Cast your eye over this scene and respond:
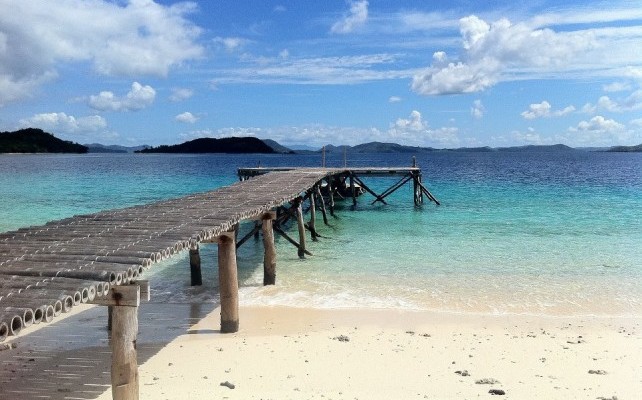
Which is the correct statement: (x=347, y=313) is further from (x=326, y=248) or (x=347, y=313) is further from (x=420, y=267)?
(x=326, y=248)

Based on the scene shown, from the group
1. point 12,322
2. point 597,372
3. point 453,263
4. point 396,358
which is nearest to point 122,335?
point 12,322

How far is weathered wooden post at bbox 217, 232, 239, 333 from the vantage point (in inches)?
375

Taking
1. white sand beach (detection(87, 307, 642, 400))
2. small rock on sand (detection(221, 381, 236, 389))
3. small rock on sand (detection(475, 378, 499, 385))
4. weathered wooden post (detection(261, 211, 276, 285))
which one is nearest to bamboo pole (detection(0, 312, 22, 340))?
white sand beach (detection(87, 307, 642, 400))

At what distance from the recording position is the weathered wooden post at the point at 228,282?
9.52 m

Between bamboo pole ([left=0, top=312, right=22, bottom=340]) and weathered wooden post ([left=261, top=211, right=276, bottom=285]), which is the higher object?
bamboo pole ([left=0, top=312, right=22, bottom=340])

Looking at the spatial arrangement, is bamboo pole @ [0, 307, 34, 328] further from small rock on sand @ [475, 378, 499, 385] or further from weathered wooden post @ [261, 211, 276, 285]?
weathered wooden post @ [261, 211, 276, 285]

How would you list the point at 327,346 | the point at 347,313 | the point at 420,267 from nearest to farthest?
the point at 327,346, the point at 347,313, the point at 420,267

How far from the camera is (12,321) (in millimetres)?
4266

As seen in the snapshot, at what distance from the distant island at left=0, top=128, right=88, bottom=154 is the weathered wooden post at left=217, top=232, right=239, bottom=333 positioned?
156448 mm

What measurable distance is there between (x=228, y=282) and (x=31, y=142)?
175 metres

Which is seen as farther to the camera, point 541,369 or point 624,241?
point 624,241

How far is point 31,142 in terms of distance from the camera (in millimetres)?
164375

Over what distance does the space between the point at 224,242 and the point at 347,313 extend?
294cm

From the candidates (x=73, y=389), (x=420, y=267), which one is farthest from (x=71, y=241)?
(x=420, y=267)
